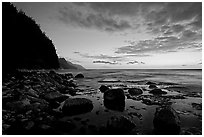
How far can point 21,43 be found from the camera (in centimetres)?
2234

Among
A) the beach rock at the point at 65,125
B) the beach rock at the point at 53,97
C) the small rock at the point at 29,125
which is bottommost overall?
the beach rock at the point at 65,125

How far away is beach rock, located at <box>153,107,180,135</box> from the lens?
514 cm

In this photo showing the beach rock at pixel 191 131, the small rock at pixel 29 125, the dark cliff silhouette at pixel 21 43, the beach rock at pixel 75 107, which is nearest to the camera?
the small rock at pixel 29 125

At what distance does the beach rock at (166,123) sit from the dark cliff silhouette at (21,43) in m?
14.5

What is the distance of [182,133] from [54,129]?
12.7 ft

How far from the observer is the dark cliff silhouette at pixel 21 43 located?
19.1m

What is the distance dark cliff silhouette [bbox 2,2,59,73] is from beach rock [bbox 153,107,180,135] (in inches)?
572

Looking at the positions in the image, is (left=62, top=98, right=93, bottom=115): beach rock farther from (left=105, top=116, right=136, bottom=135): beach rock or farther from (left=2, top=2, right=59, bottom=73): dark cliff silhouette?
(left=2, top=2, right=59, bottom=73): dark cliff silhouette

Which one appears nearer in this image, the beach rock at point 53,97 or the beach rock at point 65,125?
the beach rock at point 65,125

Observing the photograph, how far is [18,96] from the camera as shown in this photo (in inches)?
279

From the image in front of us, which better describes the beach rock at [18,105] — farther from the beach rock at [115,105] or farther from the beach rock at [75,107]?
the beach rock at [115,105]

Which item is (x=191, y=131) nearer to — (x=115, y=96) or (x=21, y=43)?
(x=115, y=96)

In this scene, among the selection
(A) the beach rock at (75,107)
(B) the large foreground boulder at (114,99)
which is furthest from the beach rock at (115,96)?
(A) the beach rock at (75,107)

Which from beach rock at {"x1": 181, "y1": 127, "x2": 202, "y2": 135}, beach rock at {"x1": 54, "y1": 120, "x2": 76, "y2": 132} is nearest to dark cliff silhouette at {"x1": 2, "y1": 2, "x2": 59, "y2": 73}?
beach rock at {"x1": 54, "y1": 120, "x2": 76, "y2": 132}
